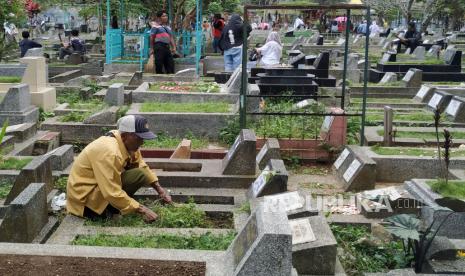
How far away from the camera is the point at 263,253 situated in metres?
3.87

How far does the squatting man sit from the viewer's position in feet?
18.2

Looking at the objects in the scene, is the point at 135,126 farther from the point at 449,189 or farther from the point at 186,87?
the point at 186,87

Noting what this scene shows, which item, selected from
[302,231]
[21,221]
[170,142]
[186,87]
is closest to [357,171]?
[302,231]

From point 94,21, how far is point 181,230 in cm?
4884

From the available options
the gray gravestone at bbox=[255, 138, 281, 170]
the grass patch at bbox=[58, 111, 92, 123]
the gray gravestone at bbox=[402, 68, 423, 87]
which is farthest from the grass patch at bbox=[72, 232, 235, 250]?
the gray gravestone at bbox=[402, 68, 423, 87]

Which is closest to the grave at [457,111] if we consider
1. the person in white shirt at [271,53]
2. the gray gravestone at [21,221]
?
the person in white shirt at [271,53]

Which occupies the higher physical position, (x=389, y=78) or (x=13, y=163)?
(x=389, y=78)

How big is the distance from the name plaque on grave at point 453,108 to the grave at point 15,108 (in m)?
7.69

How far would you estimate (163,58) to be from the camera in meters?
16.9

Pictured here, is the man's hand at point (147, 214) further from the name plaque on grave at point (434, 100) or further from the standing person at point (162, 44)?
the standing person at point (162, 44)

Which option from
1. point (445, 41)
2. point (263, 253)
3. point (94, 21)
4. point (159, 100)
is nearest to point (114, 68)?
point (159, 100)

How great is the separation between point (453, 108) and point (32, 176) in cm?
806

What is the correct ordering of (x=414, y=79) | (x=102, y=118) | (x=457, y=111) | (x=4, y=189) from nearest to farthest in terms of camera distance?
(x=4, y=189), (x=102, y=118), (x=457, y=111), (x=414, y=79)

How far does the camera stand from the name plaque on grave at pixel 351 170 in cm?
757
